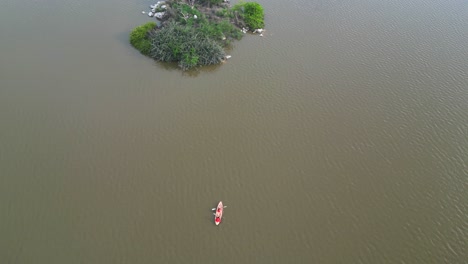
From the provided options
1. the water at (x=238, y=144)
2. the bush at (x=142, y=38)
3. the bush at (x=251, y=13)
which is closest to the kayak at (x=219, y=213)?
the water at (x=238, y=144)

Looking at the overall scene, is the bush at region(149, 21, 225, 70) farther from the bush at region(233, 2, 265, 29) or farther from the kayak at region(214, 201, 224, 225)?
the kayak at region(214, 201, 224, 225)

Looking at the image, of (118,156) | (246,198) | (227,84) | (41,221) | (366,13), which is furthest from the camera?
(366,13)

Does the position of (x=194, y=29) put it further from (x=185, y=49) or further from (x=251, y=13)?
(x=251, y=13)

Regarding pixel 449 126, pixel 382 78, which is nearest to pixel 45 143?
pixel 382 78

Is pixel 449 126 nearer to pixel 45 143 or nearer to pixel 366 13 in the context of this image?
pixel 366 13

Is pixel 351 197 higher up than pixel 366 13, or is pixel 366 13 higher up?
pixel 366 13

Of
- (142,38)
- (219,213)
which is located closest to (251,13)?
(142,38)
